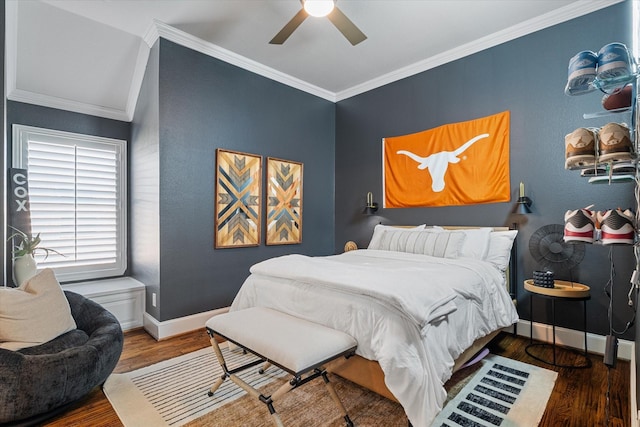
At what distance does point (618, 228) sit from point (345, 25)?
7.45 feet

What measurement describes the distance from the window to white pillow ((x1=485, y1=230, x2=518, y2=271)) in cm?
410

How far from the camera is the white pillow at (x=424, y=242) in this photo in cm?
298

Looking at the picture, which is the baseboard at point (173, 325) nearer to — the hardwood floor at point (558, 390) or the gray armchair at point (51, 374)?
the hardwood floor at point (558, 390)

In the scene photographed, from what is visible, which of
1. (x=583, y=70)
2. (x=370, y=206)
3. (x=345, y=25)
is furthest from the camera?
(x=370, y=206)

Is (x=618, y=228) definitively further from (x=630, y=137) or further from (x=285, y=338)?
(x=285, y=338)

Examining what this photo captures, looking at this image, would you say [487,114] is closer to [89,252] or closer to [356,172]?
[356,172]

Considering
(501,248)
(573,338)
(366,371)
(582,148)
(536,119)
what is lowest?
(573,338)

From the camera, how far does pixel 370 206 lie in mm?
4305

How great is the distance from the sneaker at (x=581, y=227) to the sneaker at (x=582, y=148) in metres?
0.28

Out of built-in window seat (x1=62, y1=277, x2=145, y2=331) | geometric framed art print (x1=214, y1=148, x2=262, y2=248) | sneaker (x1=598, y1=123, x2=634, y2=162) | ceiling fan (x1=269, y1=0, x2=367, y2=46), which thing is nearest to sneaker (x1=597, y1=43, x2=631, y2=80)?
sneaker (x1=598, y1=123, x2=634, y2=162)

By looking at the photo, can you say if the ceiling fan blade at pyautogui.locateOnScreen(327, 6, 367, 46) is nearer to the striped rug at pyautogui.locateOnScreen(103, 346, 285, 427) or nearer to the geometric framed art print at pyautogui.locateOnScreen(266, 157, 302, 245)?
the geometric framed art print at pyautogui.locateOnScreen(266, 157, 302, 245)

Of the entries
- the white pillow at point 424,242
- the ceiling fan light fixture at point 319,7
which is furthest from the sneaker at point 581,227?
the ceiling fan light fixture at point 319,7

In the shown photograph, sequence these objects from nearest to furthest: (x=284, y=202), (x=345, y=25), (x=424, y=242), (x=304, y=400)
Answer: (x=304, y=400)
(x=345, y=25)
(x=424, y=242)
(x=284, y=202)

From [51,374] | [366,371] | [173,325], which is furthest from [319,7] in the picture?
[173,325]
